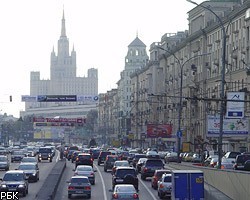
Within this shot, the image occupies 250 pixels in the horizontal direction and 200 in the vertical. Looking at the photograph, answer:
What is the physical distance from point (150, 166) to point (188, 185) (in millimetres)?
26702

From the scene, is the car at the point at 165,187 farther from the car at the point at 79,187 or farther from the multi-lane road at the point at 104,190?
the car at the point at 79,187

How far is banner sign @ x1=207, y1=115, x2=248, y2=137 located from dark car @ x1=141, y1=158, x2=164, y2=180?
13.6 meters

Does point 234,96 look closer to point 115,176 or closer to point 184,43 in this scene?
point 115,176

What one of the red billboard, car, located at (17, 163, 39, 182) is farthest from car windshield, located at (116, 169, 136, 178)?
the red billboard

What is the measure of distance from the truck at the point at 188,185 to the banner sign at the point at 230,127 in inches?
1539

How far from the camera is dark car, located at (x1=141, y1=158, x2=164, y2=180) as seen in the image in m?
61.8

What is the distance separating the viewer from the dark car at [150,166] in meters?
61.8

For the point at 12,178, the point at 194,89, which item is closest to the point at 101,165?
the point at 194,89

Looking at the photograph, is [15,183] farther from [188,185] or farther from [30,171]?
[30,171]

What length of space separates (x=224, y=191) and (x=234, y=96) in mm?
9290

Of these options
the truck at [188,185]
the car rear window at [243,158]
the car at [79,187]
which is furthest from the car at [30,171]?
the truck at [188,185]

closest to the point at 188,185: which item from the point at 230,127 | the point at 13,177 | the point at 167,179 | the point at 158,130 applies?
the point at 167,179

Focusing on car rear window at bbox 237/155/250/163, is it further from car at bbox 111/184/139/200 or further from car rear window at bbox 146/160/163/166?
car at bbox 111/184/139/200

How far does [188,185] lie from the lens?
3591 centimetres
